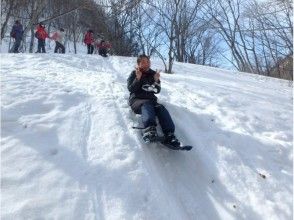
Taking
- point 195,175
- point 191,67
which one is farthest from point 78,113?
point 191,67

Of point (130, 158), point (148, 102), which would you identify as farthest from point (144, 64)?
point (130, 158)

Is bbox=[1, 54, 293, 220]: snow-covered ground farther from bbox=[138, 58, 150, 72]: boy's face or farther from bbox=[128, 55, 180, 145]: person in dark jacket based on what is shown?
bbox=[138, 58, 150, 72]: boy's face

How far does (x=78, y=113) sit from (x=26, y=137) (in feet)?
4.31

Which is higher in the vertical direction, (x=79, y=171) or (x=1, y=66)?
(x=1, y=66)

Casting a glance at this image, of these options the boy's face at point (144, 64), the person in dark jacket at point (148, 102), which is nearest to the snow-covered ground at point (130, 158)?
the person in dark jacket at point (148, 102)

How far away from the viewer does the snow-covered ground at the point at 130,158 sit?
15.5 ft

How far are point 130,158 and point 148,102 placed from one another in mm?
1216

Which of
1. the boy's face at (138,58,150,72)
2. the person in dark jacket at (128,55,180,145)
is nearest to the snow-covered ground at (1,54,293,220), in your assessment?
the person in dark jacket at (128,55,180,145)

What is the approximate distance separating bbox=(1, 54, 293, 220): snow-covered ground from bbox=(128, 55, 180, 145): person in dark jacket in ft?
0.99

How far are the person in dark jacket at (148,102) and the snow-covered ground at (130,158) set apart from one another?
0.99 ft

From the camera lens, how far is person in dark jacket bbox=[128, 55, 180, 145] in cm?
594

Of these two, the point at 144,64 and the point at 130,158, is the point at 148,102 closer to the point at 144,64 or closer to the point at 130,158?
the point at 144,64

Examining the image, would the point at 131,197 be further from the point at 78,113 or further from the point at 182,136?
the point at 78,113

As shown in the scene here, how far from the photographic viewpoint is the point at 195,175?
5719 mm
